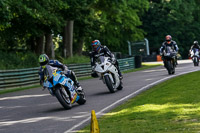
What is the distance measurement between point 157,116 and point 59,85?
3593mm

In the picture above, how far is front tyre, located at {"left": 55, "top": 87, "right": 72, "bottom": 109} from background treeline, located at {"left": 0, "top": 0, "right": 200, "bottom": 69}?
34.8ft

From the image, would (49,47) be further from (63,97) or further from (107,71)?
(63,97)

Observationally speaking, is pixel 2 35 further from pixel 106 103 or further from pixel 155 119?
pixel 155 119

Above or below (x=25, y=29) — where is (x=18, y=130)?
below

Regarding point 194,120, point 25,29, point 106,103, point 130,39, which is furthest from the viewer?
point 130,39

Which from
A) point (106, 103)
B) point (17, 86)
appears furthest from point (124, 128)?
point (17, 86)

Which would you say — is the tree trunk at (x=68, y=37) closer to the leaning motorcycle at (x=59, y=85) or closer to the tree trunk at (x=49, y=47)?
the tree trunk at (x=49, y=47)

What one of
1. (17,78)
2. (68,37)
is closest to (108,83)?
(17,78)

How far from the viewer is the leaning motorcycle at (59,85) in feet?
41.5

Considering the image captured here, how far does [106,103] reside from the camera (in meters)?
13.6

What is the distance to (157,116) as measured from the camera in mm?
9953

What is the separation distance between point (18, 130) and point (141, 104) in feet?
11.9

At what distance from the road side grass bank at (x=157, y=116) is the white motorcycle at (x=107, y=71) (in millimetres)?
2772

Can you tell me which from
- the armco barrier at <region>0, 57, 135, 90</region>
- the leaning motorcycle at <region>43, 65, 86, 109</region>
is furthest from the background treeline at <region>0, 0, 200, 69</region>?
the leaning motorcycle at <region>43, 65, 86, 109</region>
